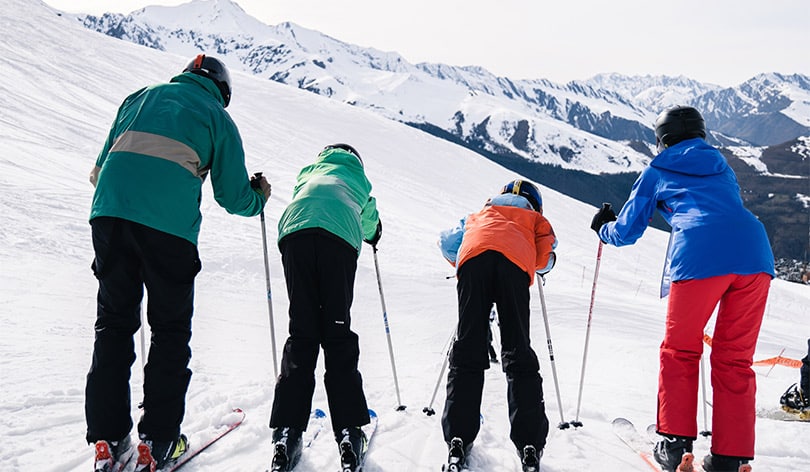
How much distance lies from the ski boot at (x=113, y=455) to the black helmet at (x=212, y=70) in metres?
2.07

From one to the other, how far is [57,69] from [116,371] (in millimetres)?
24727

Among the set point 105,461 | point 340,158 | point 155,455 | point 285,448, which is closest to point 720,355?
point 285,448

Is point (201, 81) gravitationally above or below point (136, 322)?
above

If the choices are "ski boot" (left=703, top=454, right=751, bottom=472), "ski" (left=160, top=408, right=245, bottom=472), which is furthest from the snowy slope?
"ski boot" (left=703, top=454, right=751, bottom=472)

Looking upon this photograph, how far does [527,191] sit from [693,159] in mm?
1054

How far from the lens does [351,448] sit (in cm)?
Answer: 298

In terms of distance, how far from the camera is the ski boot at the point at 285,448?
2904mm

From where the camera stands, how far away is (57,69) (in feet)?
73.2

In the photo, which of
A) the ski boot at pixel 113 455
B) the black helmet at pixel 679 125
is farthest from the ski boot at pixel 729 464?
the ski boot at pixel 113 455

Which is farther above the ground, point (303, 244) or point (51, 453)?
point (303, 244)

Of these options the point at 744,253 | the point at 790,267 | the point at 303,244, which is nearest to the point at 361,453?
the point at 303,244

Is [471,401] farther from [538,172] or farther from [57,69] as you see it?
[538,172]

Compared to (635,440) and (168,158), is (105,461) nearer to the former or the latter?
(168,158)

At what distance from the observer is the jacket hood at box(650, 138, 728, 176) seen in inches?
129
